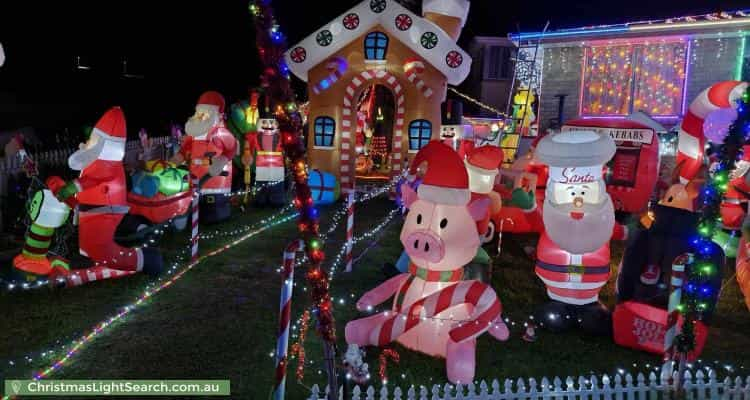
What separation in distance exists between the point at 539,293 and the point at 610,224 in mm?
1902

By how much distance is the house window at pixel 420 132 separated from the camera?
553 inches

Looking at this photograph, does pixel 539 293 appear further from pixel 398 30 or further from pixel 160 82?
pixel 160 82

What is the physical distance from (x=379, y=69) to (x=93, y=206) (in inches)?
328

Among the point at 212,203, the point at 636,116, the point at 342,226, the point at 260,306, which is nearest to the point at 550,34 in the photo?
the point at 636,116

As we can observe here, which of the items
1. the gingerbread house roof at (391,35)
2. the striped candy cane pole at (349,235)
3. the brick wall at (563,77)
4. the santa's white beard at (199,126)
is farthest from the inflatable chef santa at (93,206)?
the brick wall at (563,77)

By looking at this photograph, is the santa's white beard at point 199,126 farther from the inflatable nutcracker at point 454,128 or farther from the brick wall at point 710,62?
the brick wall at point 710,62

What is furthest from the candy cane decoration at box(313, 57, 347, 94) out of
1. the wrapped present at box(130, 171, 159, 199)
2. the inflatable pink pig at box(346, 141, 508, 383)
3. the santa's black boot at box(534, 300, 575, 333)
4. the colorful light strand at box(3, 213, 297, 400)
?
the santa's black boot at box(534, 300, 575, 333)

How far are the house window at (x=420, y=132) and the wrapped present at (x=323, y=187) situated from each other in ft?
7.57

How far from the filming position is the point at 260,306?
20.8 feet

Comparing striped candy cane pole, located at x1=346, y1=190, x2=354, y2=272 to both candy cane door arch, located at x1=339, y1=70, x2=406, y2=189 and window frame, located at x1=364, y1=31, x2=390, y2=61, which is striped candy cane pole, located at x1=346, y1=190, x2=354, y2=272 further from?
window frame, located at x1=364, y1=31, x2=390, y2=61

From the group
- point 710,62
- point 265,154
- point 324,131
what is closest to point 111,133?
point 265,154

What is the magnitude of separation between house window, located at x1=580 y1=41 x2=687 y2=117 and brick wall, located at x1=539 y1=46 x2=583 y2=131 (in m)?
0.23

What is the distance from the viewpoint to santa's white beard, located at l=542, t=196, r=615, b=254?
5.59 m

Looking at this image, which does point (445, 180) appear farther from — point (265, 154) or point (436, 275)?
point (265, 154)
